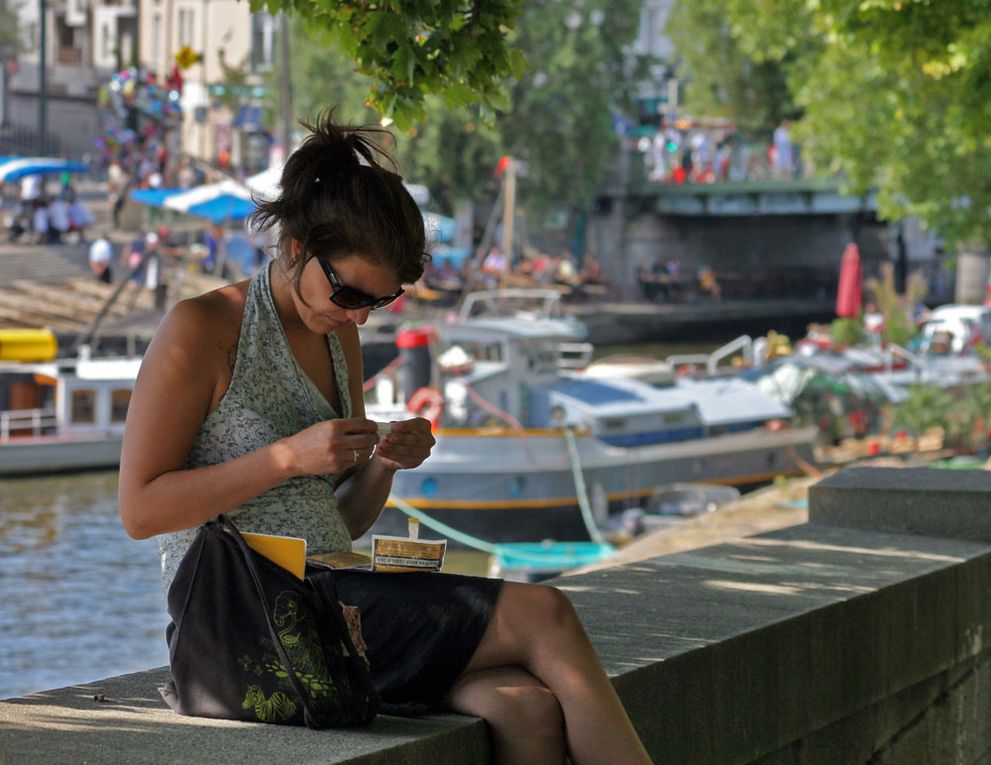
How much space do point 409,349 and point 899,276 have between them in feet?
130

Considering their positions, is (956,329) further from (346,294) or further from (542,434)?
(346,294)

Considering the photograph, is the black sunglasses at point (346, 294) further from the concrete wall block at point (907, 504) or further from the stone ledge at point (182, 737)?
the concrete wall block at point (907, 504)

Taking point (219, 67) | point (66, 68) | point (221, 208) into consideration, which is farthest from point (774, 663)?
point (66, 68)

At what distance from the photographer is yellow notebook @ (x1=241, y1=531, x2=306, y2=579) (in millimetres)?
2844

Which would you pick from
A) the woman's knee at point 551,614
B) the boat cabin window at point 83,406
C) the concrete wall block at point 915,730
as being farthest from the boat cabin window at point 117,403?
the woman's knee at point 551,614

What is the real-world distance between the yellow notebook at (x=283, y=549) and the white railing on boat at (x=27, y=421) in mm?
25692

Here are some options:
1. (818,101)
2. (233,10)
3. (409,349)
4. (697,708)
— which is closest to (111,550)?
(409,349)

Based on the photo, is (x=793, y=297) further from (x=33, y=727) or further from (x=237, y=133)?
(x=33, y=727)

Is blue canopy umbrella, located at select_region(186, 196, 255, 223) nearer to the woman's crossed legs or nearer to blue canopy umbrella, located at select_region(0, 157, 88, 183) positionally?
blue canopy umbrella, located at select_region(0, 157, 88, 183)

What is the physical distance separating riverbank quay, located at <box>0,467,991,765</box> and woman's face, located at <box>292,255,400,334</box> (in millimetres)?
697

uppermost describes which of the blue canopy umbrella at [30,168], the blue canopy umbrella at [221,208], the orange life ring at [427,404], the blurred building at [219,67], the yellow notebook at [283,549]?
the blurred building at [219,67]

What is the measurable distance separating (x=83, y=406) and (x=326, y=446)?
2616cm

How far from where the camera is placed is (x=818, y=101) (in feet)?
76.7

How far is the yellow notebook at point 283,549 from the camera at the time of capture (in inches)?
112
